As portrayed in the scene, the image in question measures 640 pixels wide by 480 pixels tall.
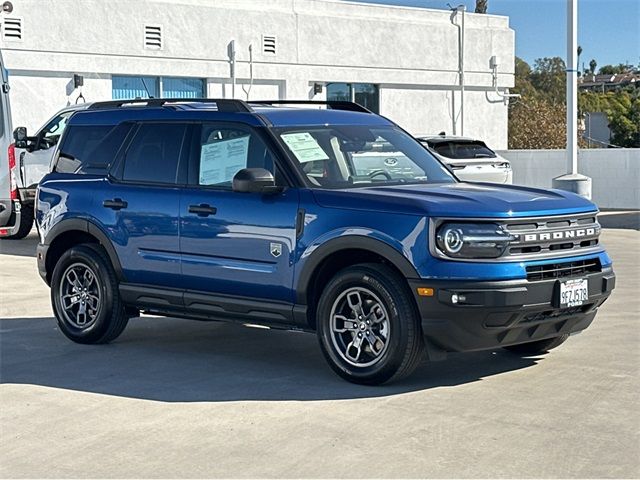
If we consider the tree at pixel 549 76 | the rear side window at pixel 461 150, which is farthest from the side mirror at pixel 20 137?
the tree at pixel 549 76

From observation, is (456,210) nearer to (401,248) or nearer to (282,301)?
(401,248)

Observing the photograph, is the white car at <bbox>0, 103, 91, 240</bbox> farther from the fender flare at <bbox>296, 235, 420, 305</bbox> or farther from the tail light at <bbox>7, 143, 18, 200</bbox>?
the fender flare at <bbox>296, 235, 420, 305</bbox>

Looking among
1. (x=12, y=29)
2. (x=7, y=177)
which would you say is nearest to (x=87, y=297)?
(x=7, y=177)

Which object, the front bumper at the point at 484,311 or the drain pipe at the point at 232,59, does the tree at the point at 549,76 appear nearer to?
the drain pipe at the point at 232,59

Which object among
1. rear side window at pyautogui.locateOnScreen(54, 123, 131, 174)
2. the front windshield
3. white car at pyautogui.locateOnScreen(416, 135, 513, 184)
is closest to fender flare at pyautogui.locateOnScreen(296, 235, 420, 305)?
the front windshield

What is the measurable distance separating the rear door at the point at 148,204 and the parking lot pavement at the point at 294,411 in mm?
694

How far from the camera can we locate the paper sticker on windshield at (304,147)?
841 cm

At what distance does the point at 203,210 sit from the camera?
28.2 ft

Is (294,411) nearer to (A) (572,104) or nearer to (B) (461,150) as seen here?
(B) (461,150)

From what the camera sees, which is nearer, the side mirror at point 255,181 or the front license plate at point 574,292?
the front license plate at point 574,292

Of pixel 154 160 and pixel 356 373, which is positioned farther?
pixel 154 160

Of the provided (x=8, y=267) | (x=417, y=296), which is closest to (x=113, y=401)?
(x=417, y=296)

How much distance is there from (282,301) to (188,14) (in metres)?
20.9

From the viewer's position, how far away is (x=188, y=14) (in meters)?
28.0
